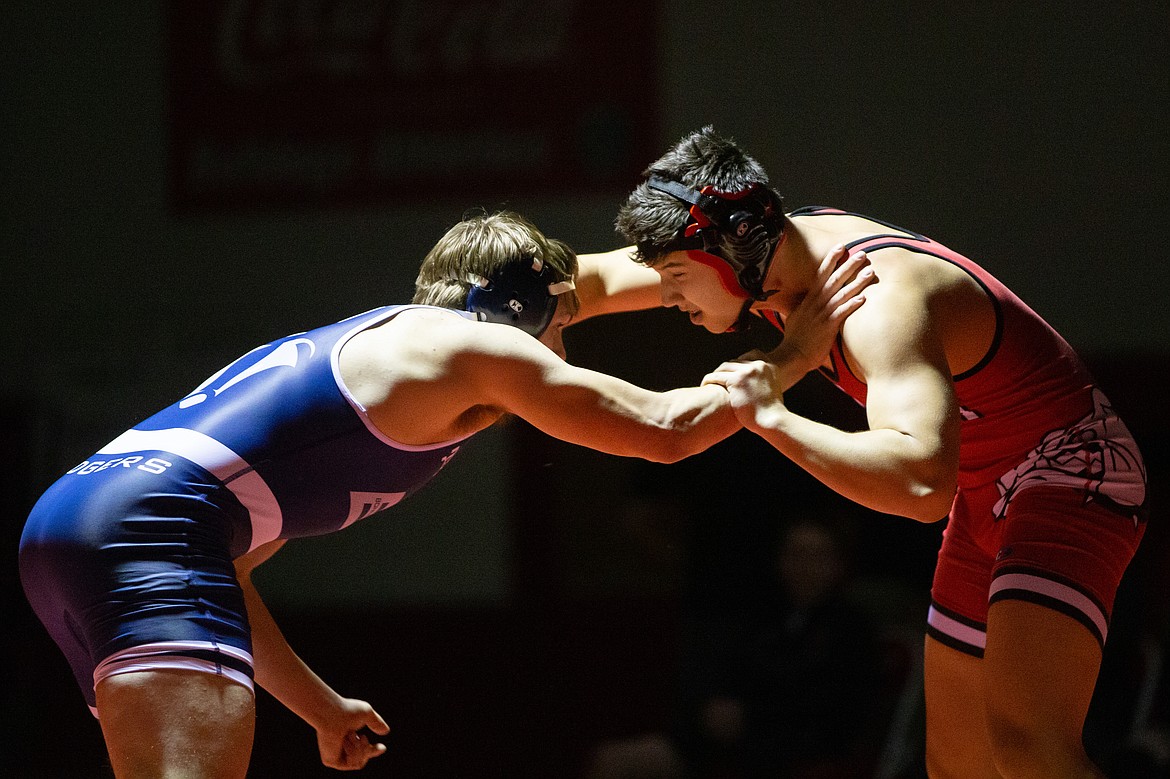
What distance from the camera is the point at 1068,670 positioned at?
232 centimetres

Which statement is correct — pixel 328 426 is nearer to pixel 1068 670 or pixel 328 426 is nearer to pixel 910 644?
pixel 1068 670

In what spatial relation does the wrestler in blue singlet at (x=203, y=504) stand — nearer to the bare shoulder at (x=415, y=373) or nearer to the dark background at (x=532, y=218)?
the bare shoulder at (x=415, y=373)

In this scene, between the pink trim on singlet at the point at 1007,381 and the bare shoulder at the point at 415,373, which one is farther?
the pink trim on singlet at the point at 1007,381

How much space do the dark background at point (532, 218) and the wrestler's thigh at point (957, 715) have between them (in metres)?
2.63

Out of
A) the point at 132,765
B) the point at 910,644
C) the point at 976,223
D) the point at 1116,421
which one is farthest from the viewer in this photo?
the point at 976,223

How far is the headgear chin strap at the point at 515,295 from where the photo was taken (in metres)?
2.45

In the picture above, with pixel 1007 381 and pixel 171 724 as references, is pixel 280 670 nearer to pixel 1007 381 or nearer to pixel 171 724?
pixel 171 724

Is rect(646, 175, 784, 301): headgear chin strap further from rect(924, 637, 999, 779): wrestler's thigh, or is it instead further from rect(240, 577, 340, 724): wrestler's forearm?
rect(240, 577, 340, 724): wrestler's forearm

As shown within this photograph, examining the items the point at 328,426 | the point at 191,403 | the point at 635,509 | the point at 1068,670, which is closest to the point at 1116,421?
the point at 1068,670

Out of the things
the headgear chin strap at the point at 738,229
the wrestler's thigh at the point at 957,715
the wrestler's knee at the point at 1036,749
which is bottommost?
the wrestler's thigh at the point at 957,715

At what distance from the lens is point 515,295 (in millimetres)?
2457

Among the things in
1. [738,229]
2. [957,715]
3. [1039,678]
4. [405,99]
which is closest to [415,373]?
[738,229]

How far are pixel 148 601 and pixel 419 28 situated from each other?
4.04 m

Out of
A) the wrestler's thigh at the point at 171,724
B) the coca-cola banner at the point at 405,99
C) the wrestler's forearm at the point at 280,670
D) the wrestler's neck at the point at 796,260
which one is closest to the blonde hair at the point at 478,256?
the wrestler's neck at the point at 796,260
